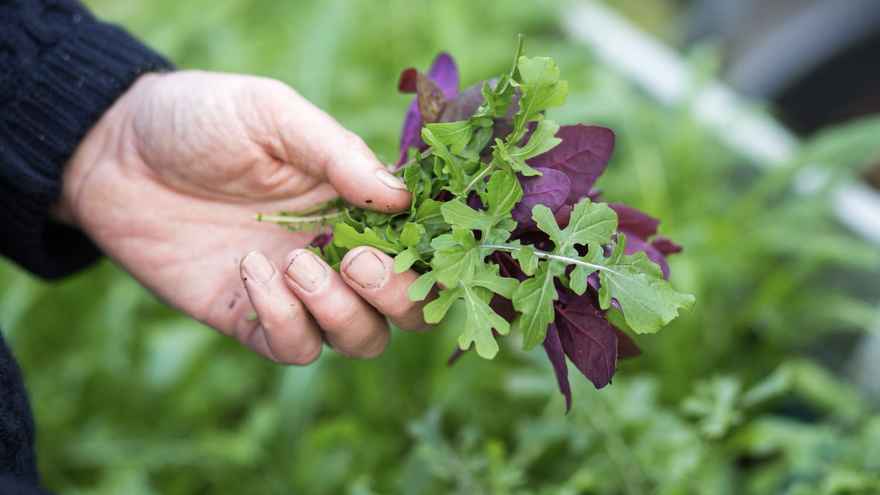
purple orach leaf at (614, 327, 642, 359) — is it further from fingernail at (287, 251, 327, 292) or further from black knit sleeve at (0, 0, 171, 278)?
black knit sleeve at (0, 0, 171, 278)

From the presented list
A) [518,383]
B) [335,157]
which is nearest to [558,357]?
[335,157]

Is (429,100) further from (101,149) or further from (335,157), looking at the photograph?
(101,149)

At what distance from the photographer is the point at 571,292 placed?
A: 96 cm

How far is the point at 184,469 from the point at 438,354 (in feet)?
1.84

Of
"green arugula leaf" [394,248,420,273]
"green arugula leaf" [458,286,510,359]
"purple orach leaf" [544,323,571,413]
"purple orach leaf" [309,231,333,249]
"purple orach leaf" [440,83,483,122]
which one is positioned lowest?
"purple orach leaf" [309,231,333,249]

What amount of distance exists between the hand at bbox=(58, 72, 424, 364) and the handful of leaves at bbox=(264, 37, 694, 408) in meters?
0.05

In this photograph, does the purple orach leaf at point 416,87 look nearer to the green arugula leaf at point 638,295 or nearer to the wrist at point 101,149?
the green arugula leaf at point 638,295

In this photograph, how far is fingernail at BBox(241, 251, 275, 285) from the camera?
1004mm

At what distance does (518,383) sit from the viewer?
1590mm

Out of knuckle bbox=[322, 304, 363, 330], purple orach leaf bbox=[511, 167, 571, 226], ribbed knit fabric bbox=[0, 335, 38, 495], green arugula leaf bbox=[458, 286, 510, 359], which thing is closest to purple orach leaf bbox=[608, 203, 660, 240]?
purple orach leaf bbox=[511, 167, 571, 226]

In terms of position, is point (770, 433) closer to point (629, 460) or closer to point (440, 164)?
point (629, 460)

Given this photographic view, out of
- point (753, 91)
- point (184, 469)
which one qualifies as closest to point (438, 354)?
point (184, 469)

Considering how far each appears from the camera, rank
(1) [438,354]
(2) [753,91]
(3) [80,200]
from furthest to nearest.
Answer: (2) [753,91], (1) [438,354], (3) [80,200]

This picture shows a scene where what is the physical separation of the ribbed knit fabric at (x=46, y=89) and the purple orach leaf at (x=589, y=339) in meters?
0.73
